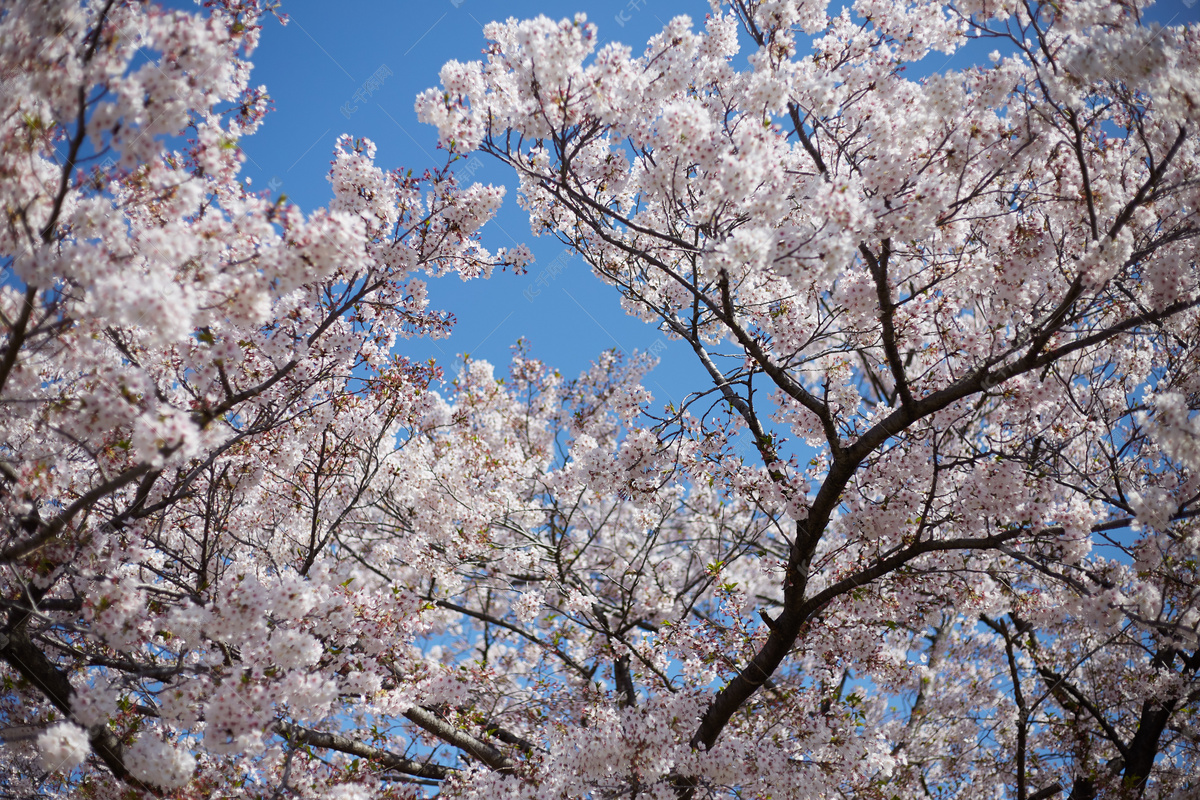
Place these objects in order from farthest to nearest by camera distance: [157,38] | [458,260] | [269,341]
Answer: [458,260]
[269,341]
[157,38]

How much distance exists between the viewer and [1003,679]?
9422 millimetres

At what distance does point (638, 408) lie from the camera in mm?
5457

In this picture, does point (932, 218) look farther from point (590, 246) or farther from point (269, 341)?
point (269, 341)

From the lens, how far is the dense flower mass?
3508 millimetres

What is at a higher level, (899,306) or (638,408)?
Answer: (899,306)

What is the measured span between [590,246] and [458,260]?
1582mm

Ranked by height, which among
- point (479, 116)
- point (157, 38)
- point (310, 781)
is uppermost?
point (479, 116)

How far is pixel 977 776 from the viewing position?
8453 millimetres

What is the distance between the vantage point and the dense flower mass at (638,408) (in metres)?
3.51

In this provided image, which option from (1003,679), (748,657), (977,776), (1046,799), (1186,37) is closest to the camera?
(1186,37)

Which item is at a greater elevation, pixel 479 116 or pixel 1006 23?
pixel 1006 23

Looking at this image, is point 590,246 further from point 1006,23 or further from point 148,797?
point 148,797

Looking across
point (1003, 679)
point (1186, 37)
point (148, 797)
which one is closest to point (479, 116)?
point (1186, 37)

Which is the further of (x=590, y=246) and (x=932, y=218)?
(x=590, y=246)
